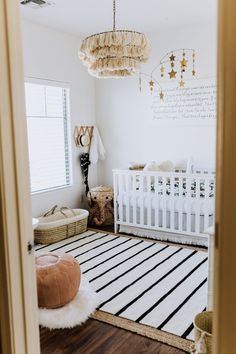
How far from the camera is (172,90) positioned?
189 inches

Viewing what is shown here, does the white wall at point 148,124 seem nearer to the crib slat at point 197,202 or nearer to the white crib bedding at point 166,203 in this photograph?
the crib slat at point 197,202

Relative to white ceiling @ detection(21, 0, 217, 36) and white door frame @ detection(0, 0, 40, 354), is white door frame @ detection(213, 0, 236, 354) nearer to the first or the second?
white door frame @ detection(0, 0, 40, 354)

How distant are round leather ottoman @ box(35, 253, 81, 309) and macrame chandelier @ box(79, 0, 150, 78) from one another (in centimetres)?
179

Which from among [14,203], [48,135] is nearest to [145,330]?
[14,203]

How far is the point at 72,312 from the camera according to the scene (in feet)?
8.47

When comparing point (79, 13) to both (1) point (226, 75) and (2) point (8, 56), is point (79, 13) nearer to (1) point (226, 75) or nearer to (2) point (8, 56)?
(2) point (8, 56)

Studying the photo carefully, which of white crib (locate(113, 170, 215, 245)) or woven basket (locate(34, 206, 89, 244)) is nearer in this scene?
white crib (locate(113, 170, 215, 245))

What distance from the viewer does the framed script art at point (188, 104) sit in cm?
454

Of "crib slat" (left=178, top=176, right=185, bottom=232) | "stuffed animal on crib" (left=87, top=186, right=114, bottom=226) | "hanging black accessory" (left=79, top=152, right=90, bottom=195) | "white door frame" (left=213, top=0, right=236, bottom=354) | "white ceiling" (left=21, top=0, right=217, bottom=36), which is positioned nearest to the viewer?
"white door frame" (left=213, top=0, right=236, bottom=354)

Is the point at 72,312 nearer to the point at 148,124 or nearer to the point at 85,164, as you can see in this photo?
the point at 85,164

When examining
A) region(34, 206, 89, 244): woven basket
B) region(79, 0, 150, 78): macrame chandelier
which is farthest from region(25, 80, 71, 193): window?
region(79, 0, 150, 78): macrame chandelier

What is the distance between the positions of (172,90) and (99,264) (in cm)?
267

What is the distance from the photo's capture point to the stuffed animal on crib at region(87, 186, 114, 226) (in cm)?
498

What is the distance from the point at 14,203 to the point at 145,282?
2.11m
